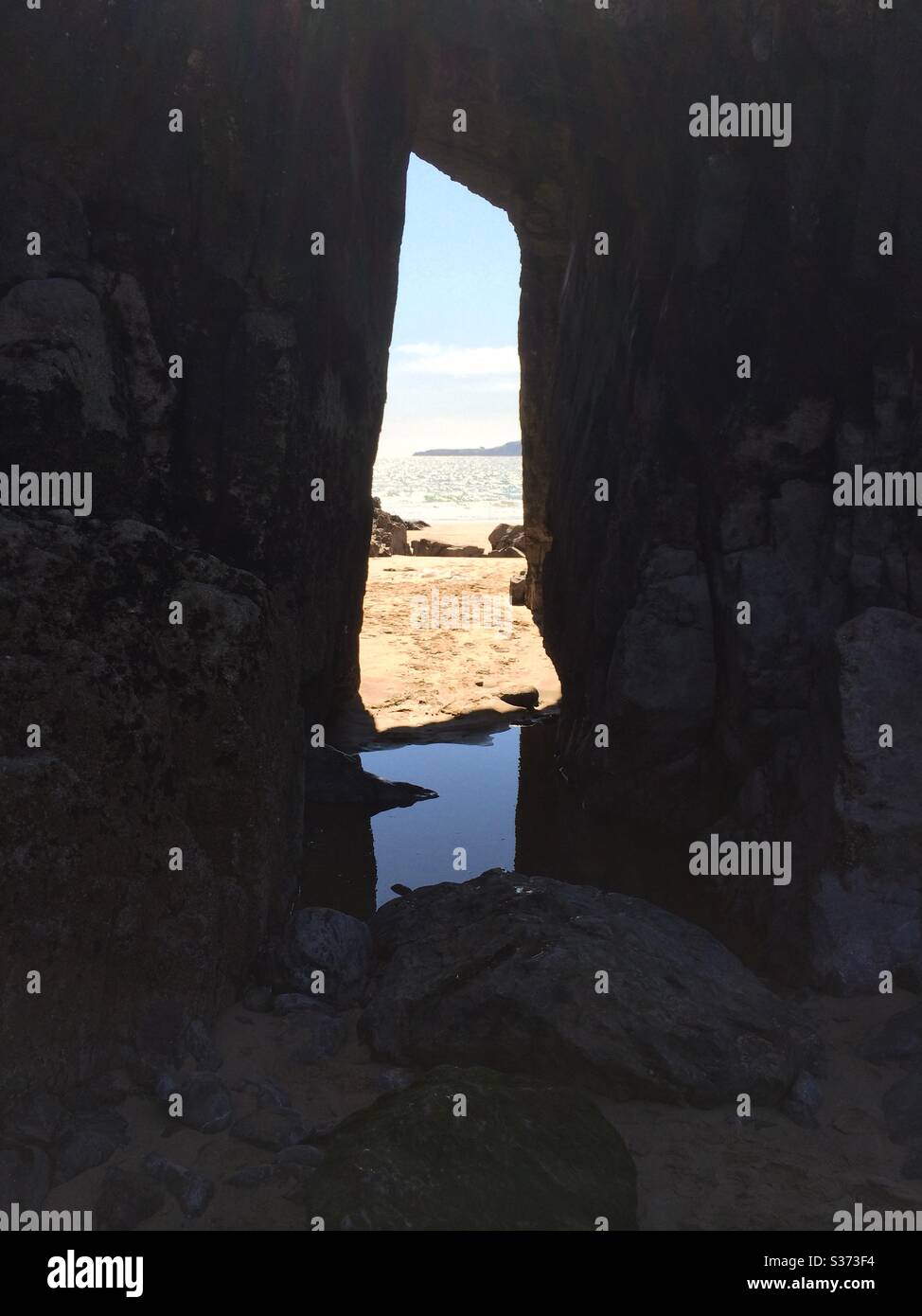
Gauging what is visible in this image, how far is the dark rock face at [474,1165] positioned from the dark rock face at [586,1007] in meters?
0.53

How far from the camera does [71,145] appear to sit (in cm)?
750

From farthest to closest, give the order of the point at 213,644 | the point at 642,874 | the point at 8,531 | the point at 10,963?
the point at 642,874, the point at 213,644, the point at 8,531, the point at 10,963

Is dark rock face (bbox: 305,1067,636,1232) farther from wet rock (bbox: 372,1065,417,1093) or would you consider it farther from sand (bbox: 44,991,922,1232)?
wet rock (bbox: 372,1065,417,1093)

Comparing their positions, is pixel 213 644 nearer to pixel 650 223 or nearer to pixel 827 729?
pixel 827 729

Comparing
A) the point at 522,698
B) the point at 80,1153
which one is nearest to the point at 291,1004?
the point at 80,1153

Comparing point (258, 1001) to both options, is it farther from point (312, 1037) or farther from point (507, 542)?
point (507, 542)

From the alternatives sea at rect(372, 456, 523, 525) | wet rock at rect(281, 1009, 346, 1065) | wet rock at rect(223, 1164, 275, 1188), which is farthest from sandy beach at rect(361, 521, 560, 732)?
sea at rect(372, 456, 523, 525)

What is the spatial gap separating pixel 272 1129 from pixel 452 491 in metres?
110

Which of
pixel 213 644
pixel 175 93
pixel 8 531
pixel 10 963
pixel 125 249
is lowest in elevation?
pixel 10 963

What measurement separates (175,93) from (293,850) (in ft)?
17.2

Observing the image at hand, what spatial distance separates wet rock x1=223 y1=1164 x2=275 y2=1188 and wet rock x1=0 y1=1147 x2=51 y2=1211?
2.35 feet

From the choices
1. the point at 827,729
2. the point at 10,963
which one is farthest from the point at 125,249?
the point at 827,729

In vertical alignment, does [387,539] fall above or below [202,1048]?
above

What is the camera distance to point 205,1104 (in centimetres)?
510
